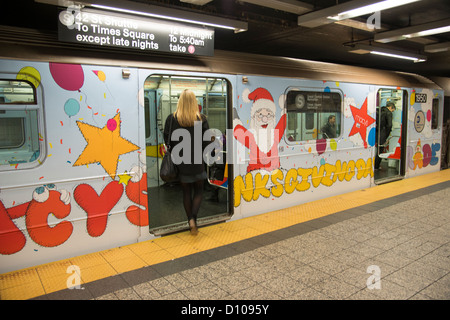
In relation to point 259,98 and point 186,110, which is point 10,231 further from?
point 259,98

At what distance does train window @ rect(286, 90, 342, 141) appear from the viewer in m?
5.55

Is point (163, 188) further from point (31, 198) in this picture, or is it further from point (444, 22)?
point (444, 22)

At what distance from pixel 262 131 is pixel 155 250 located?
2378 millimetres

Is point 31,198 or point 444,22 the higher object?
point 444,22

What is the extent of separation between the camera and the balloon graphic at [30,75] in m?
3.21

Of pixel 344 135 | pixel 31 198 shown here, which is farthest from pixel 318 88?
pixel 31 198

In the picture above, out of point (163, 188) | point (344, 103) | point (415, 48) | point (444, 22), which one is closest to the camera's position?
point (444, 22)

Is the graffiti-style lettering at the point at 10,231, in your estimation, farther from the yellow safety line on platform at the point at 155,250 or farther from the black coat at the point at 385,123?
the black coat at the point at 385,123

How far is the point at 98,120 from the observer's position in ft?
12.1

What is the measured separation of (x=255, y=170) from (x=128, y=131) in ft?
6.76

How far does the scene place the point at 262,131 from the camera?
5145 mm

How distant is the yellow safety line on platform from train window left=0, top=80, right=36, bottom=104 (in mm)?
1690

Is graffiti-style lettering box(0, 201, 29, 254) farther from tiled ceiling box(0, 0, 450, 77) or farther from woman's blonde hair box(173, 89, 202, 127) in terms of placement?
tiled ceiling box(0, 0, 450, 77)

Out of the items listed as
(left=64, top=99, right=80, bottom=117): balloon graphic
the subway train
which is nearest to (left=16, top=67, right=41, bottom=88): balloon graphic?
the subway train
